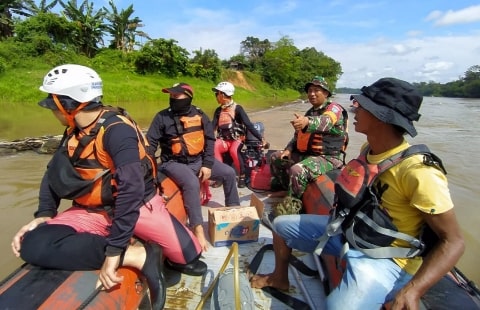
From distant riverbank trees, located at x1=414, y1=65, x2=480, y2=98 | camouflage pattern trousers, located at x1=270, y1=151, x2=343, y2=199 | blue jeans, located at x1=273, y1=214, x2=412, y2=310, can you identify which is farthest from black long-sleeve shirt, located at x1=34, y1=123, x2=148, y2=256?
distant riverbank trees, located at x1=414, y1=65, x2=480, y2=98

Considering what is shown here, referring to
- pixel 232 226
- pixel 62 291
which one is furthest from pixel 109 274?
pixel 232 226

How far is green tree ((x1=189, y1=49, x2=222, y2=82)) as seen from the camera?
92.4ft

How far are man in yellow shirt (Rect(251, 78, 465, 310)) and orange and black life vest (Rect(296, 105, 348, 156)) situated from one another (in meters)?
1.72

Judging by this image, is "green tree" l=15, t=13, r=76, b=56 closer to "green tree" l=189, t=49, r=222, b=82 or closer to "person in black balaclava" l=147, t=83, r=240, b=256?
"green tree" l=189, t=49, r=222, b=82

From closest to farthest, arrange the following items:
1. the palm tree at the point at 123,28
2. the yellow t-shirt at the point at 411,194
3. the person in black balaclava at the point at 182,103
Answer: the yellow t-shirt at the point at 411,194 < the person in black balaclava at the point at 182,103 < the palm tree at the point at 123,28

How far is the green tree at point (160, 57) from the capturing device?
2460 cm

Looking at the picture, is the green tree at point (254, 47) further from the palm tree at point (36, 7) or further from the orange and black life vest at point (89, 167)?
the orange and black life vest at point (89, 167)

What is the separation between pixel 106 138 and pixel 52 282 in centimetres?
76

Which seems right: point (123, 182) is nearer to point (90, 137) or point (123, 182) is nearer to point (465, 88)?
point (90, 137)

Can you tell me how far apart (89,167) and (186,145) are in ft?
4.51

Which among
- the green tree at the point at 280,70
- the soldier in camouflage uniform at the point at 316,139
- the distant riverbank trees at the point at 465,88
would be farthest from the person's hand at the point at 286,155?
the distant riverbank trees at the point at 465,88

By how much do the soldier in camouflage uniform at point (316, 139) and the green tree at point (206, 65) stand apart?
82.4 ft

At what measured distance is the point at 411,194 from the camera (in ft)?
4.72

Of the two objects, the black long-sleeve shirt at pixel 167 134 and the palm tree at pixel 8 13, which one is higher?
the palm tree at pixel 8 13
